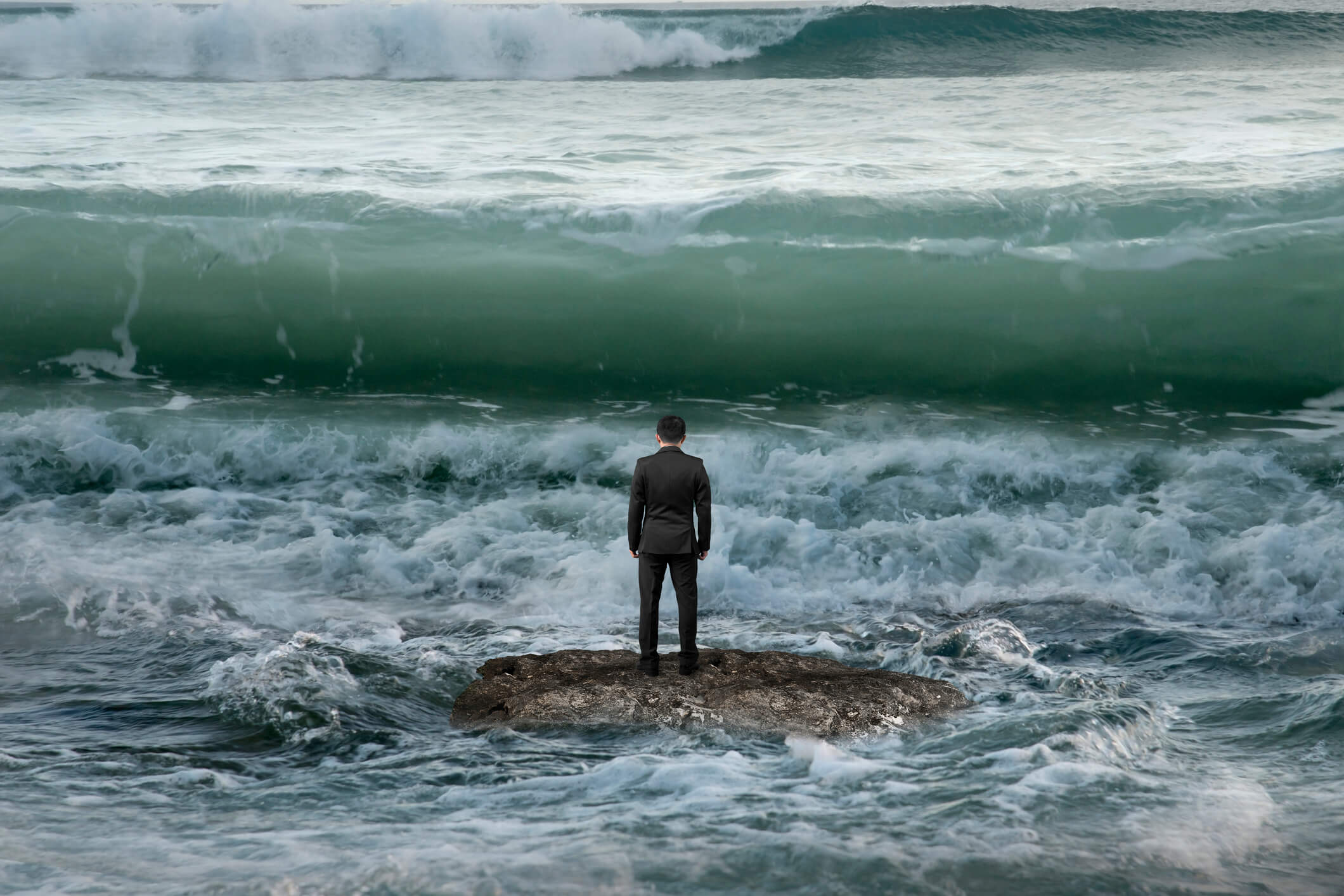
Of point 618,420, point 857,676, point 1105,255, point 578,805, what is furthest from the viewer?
point 1105,255

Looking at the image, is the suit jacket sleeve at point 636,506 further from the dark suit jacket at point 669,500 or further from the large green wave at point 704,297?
the large green wave at point 704,297

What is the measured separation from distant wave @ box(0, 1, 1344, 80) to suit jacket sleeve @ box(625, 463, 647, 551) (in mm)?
13602

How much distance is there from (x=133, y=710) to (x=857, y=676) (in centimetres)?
262

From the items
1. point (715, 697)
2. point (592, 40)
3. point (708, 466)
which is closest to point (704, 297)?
point (708, 466)

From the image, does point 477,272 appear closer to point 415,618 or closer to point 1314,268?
point 415,618

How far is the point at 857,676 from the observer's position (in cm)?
414

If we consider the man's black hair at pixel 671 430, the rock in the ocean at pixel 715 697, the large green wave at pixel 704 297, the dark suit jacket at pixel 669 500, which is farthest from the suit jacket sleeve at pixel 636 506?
the large green wave at pixel 704 297

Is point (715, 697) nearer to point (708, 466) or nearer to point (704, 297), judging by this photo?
point (708, 466)

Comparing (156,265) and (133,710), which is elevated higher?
(156,265)

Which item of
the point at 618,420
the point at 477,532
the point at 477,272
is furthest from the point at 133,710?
the point at 477,272

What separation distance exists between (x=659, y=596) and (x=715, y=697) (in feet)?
1.34

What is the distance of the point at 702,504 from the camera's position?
3.96 m

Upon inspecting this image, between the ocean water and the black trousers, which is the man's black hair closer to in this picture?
the black trousers

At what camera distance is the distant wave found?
54.9 ft
